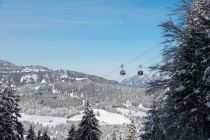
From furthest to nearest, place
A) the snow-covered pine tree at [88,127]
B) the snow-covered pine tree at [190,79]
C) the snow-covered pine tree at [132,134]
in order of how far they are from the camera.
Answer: the snow-covered pine tree at [132,134] → the snow-covered pine tree at [88,127] → the snow-covered pine tree at [190,79]

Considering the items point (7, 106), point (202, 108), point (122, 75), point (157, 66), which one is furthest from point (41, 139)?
point (202, 108)

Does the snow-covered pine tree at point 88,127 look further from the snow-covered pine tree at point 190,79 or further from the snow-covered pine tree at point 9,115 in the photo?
the snow-covered pine tree at point 190,79

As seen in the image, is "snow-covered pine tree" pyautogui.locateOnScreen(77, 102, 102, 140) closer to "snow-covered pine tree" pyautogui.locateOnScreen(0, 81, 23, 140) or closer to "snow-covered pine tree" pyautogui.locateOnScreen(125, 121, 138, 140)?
"snow-covered pine tree" pyautogui.locateOnScreen(0, 81, 23, 140)

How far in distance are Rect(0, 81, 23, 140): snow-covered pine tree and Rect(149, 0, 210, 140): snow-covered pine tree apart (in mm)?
21243

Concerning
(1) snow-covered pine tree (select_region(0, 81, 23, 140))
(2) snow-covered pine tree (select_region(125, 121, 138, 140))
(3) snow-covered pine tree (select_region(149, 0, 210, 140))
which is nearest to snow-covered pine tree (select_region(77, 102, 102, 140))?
(1) snow-covered pine tree (select_region(0, 81, 23, 140))

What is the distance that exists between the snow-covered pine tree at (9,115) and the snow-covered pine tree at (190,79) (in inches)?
836

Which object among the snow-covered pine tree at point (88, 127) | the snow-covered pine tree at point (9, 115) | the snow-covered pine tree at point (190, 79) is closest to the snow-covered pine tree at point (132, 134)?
the snow-covered pine tree at point (88, 127)

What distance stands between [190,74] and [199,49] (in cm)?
136

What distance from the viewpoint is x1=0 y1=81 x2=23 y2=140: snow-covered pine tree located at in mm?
40406

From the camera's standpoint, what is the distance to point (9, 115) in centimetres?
4175

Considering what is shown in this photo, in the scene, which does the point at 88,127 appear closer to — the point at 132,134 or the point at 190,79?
the point at 132,134

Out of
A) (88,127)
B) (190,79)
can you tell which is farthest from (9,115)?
(190,79)

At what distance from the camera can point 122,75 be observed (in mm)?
34312

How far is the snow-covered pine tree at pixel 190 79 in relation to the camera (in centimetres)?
2109
